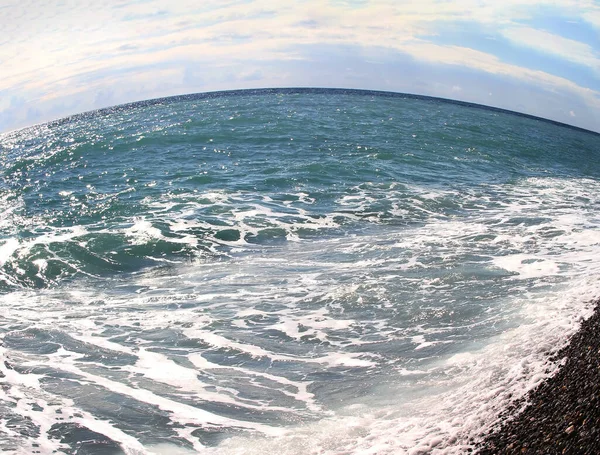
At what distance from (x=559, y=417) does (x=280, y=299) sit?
5.27m

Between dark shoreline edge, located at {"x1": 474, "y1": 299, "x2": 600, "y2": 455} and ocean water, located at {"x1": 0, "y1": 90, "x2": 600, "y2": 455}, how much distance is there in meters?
0.21

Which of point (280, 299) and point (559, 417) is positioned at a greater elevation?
point (559, 417)

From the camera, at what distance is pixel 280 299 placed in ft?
28.0

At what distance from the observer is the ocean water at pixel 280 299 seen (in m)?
5.14

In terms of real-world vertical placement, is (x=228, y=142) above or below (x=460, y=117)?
below

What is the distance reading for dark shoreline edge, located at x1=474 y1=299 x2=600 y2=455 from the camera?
355 centimetres

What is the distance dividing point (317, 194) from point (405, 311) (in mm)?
8071

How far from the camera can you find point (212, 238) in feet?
38.8

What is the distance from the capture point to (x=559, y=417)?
12.8 ft

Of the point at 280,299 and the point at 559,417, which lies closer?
the point at 559,417

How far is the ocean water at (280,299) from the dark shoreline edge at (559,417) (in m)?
0.21

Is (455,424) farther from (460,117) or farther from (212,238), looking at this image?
(460,117)

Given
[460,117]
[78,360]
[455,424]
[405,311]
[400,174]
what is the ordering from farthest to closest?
[460,117] → [400,174] → [405,311] → [78,360] → [455,424]

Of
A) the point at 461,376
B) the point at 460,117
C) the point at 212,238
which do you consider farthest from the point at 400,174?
the point at 460,117
